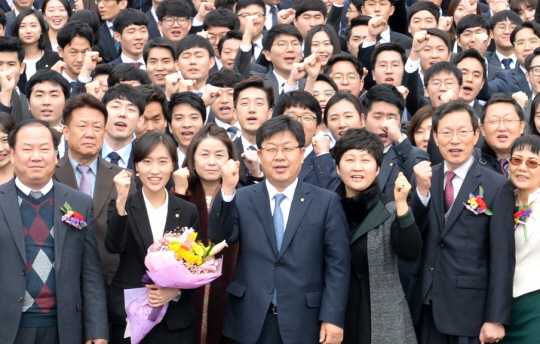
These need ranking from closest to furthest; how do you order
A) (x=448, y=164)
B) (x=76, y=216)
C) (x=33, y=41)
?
(x=76, y=216)
(x=448, y=164)
(x=33, y=41)

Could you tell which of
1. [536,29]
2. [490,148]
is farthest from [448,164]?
[536,29]

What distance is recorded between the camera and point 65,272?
675 centimetres

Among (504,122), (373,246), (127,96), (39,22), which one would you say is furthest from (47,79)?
(504,122)

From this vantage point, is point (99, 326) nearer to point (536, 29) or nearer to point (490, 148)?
point (490, 148)

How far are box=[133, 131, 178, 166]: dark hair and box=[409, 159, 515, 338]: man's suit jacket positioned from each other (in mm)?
1956

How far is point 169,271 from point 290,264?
0.89 m

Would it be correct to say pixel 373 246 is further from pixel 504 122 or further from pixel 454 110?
pixel 504 122

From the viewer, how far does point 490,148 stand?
8297 mm

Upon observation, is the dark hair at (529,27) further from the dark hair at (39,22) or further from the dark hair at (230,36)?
the dark hair at (39,22)

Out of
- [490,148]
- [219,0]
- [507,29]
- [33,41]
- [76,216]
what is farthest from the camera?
[219,0]

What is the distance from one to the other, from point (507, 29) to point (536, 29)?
0.73 meters

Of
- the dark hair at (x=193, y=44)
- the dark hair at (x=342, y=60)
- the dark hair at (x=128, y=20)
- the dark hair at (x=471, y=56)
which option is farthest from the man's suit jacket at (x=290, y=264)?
the dark hair at (x=128, y=20)

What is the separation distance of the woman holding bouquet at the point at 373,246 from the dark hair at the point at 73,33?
517 centimetres

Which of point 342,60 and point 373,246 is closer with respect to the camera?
point 373,246
